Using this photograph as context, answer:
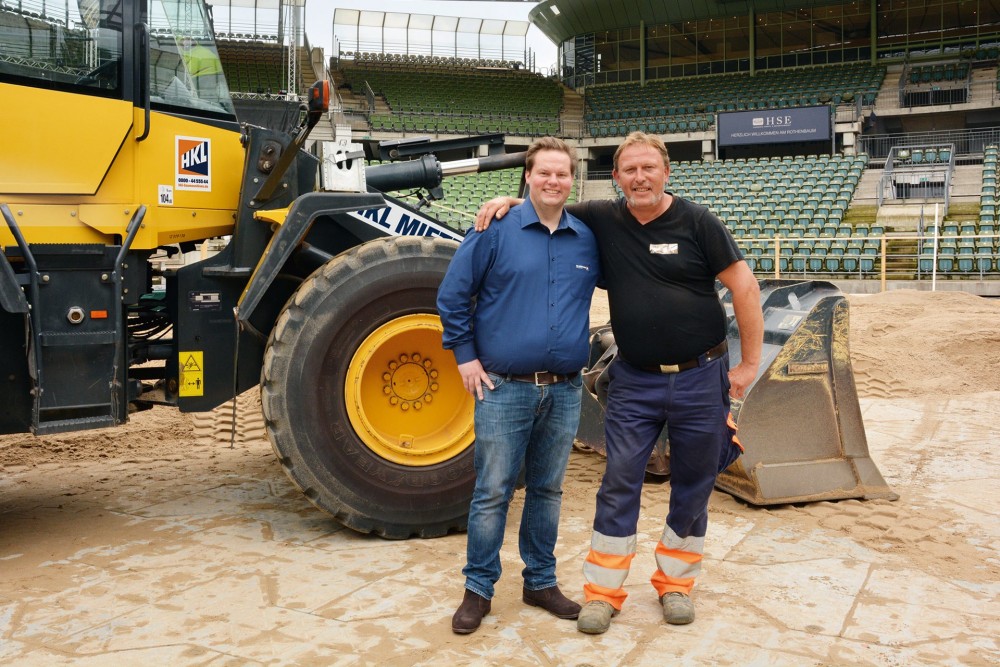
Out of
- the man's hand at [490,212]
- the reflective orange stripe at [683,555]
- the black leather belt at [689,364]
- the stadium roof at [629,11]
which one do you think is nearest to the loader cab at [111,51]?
the man's hand at [490,212]

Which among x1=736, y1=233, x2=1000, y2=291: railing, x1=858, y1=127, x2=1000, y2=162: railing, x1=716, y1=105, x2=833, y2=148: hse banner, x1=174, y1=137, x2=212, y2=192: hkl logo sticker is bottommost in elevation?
x1=174, y1=137, x2=212, y2=192: hkl logo sticker

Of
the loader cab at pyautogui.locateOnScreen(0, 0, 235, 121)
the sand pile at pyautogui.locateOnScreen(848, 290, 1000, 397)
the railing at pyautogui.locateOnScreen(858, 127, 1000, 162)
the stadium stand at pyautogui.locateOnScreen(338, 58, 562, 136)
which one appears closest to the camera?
the loader cab at pyautogui.locateOnScreen(0, 0, 235, 121)

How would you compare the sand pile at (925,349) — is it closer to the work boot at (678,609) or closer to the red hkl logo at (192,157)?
the work boot at (678,609)

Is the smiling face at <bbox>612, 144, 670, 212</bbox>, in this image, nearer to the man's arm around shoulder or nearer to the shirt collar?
the shirt collar

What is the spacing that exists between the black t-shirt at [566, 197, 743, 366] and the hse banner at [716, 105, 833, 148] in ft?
86.8

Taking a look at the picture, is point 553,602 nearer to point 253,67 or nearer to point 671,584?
point 671,584

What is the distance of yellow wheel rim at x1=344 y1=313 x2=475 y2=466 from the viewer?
13.0 feet

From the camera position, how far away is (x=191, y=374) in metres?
4.05

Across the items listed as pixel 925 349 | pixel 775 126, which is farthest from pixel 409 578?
pixel 775 126

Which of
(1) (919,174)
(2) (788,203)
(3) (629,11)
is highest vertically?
(3) (629,11)

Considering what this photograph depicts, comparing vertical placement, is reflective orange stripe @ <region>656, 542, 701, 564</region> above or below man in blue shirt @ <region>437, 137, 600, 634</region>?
below

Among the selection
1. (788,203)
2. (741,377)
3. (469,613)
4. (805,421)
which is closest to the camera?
(469,613)

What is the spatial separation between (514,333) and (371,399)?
48.9 inches

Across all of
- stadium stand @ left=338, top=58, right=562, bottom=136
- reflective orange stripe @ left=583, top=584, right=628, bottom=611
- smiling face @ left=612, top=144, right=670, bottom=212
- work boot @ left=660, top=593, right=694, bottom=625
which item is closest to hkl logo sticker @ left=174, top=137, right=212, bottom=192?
smiling face @ left=612, top=144, right=670, bottom=212
